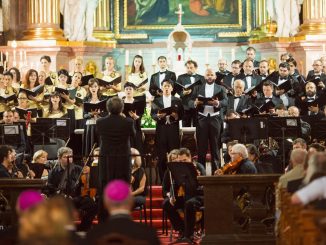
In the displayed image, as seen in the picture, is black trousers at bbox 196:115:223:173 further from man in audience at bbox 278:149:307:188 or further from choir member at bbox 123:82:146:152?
man in audience at bbox 278:149:307:188

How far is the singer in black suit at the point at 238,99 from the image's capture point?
1608cm

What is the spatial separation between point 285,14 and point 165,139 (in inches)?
286

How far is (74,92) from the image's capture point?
1712 centimetres

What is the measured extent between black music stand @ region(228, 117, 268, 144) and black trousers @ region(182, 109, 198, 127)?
150cm

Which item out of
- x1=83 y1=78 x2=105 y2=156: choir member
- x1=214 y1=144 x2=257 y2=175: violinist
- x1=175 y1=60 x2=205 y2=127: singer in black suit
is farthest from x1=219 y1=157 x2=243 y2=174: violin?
x1=175 y1=60 x2=205 y2=127: singer in black suit

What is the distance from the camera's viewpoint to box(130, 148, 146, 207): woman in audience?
13.1 metres

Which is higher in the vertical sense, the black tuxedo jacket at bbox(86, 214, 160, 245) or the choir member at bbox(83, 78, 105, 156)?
the choir member at bbox(83, 78, 105, 156)

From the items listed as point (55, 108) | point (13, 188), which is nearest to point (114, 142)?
point (13, 188)

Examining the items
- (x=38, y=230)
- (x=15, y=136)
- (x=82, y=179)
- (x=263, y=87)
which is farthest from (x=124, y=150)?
(x=38, y=230)

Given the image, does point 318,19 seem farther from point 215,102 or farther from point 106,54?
point 215,102

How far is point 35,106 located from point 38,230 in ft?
35.9

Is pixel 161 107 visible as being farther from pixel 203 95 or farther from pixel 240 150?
pixel 240 150

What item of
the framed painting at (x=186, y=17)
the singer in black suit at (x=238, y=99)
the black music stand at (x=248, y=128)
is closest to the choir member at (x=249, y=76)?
Answer: the singer in black suit at (x=238, y=99)

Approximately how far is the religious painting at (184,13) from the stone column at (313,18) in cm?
147
